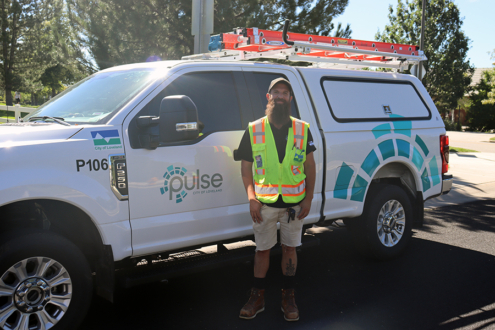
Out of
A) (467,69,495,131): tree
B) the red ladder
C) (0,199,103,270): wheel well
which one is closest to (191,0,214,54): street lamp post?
the red ladder

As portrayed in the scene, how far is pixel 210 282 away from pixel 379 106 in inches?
107

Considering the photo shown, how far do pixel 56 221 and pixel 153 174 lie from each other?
786 millimetres

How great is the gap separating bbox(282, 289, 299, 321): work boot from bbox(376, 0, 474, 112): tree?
33054 millimetres

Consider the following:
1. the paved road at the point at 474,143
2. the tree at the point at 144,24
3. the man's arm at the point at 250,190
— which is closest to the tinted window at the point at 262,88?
the man's arm at the point at 250,190

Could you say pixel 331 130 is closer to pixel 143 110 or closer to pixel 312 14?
pixel 143 110

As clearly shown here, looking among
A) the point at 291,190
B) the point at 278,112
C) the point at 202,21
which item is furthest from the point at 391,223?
the point at 202,21

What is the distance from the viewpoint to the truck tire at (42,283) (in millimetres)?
2953

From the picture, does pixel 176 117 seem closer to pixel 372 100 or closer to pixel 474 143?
pixel 372 100

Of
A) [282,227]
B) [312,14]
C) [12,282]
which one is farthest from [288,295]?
[312,14]

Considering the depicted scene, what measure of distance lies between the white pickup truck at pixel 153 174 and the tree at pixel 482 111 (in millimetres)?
40679

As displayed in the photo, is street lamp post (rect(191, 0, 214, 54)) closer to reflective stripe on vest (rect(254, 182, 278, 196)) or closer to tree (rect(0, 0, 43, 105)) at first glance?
reflective stripe on vest (rect(254, 182, 278, 196))

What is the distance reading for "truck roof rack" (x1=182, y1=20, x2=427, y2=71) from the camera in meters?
4.68

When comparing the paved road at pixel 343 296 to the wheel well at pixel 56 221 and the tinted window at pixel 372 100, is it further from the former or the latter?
the tinted window at pixel 372 100

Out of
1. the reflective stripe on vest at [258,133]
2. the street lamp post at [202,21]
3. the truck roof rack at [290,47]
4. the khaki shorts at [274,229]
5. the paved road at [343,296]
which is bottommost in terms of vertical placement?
the paved road at [343,296]
